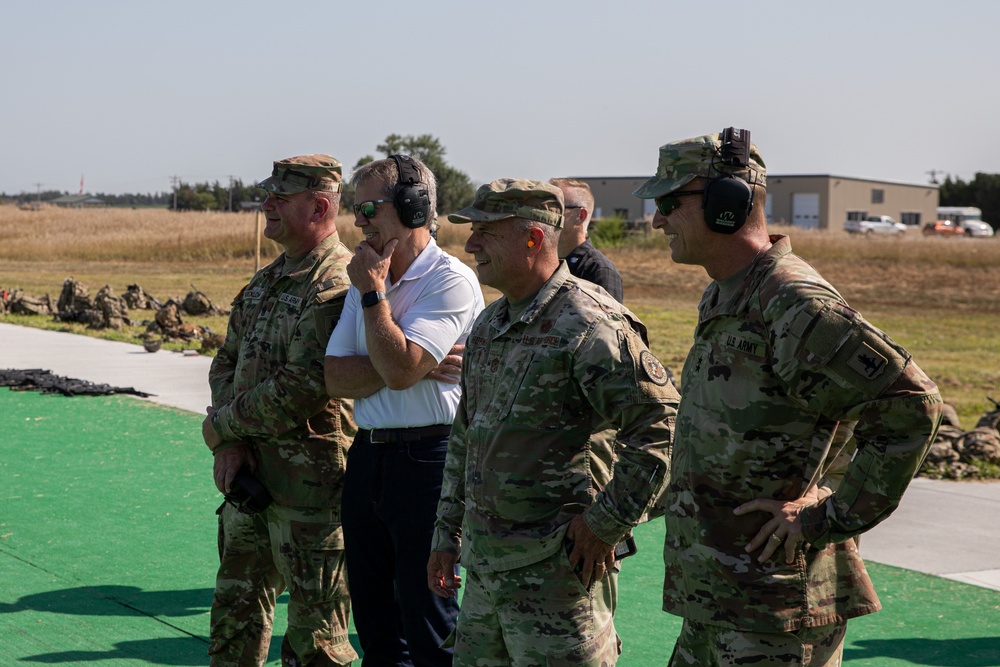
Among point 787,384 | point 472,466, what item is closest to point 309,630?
point 472,466

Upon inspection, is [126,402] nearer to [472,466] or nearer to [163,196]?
[472,466]

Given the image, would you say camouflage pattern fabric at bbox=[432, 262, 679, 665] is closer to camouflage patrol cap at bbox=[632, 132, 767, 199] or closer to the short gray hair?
camouflage patrol cap at bbox=[632, 132, 767, 199]

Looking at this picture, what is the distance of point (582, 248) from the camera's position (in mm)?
6508

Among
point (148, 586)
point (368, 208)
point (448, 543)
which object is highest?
point (368, 208)

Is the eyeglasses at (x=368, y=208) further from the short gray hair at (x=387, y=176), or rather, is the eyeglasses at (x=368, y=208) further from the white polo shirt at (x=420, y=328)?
the white polo shirt at (x=420, y=328)

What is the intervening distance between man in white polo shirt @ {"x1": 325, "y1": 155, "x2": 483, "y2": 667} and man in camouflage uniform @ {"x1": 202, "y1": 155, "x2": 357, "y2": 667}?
5.9 inches

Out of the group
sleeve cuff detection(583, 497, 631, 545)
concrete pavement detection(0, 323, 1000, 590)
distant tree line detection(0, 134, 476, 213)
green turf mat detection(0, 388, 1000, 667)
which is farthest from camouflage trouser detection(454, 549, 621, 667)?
distant tree line detection(0, 134, 476, 213)

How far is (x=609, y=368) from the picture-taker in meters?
3.34

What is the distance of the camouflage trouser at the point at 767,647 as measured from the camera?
118 inches

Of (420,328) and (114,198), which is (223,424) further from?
(114,198)

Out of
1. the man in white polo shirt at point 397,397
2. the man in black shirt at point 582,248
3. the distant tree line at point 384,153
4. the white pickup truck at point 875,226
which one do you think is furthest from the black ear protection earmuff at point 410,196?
the white pickup truck at point 875,226

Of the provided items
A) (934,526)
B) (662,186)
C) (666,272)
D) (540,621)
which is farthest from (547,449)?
(666,272)

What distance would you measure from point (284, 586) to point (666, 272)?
32769 mm

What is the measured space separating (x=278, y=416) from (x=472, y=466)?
38.7 inches
